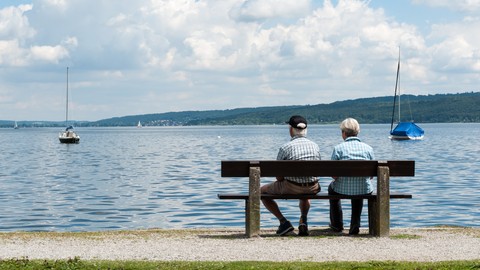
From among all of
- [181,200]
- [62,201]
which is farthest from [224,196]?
[62,201]

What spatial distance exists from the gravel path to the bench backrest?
0.97m

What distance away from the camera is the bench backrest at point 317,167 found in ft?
40.6

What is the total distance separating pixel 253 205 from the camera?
12562 mm

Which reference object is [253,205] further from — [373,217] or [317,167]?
[373,217]

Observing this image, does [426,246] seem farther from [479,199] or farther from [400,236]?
[479,199]

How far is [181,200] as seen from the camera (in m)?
29.1

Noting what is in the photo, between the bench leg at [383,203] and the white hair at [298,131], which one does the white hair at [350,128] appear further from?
the bench leg at [383,203]

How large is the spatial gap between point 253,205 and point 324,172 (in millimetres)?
1202

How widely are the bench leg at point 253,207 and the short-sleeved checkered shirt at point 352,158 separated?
1237 mm

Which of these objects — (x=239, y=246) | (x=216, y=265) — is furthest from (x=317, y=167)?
(x=216, y=265)

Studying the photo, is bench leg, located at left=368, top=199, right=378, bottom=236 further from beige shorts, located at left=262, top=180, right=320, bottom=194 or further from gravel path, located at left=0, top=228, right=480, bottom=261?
beige shorts, located at left=262, top=180, right=320, bottom=194

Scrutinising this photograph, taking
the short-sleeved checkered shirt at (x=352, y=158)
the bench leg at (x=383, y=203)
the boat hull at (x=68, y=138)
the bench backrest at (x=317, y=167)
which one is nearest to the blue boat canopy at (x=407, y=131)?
the boat hull at (x=68, y=138)

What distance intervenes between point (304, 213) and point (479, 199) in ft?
59.1

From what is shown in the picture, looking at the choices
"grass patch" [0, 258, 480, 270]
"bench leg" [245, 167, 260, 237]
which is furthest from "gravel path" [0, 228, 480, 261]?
"grass patch" [0, 258, 480, 270]
